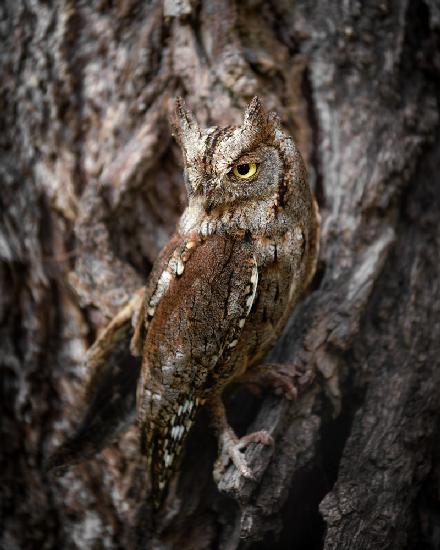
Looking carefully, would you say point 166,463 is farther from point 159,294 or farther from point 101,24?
point 101,24

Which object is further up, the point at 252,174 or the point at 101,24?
the point at 101,24

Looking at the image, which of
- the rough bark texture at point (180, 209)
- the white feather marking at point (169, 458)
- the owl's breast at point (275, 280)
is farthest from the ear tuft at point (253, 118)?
the white feather marking at point (169, 458)

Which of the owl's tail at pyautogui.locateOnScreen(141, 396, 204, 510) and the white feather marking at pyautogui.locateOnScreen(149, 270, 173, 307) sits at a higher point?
the white feather marking at pyautogui.locateOnScreen(149, 270, 173, 307)

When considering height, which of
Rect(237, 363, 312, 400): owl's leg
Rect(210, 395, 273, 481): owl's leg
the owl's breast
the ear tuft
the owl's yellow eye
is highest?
the ear tuft

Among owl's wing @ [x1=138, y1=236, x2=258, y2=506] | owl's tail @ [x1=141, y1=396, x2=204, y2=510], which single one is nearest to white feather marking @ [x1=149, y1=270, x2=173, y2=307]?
owl's wing @ [x1=138, y1=236, x2=258, y2=506]

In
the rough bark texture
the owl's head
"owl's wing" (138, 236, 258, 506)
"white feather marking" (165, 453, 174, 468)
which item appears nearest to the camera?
the owl's head

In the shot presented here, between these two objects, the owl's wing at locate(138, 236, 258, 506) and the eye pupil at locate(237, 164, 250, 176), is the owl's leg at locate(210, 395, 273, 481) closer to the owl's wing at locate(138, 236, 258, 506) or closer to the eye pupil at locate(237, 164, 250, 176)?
the owl's wing at locate(138, 236, 258, 506)

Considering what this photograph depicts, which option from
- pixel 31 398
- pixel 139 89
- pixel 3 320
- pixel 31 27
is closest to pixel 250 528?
pixel 31 398

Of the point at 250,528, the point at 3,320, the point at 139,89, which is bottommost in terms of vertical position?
the point at 250,528
